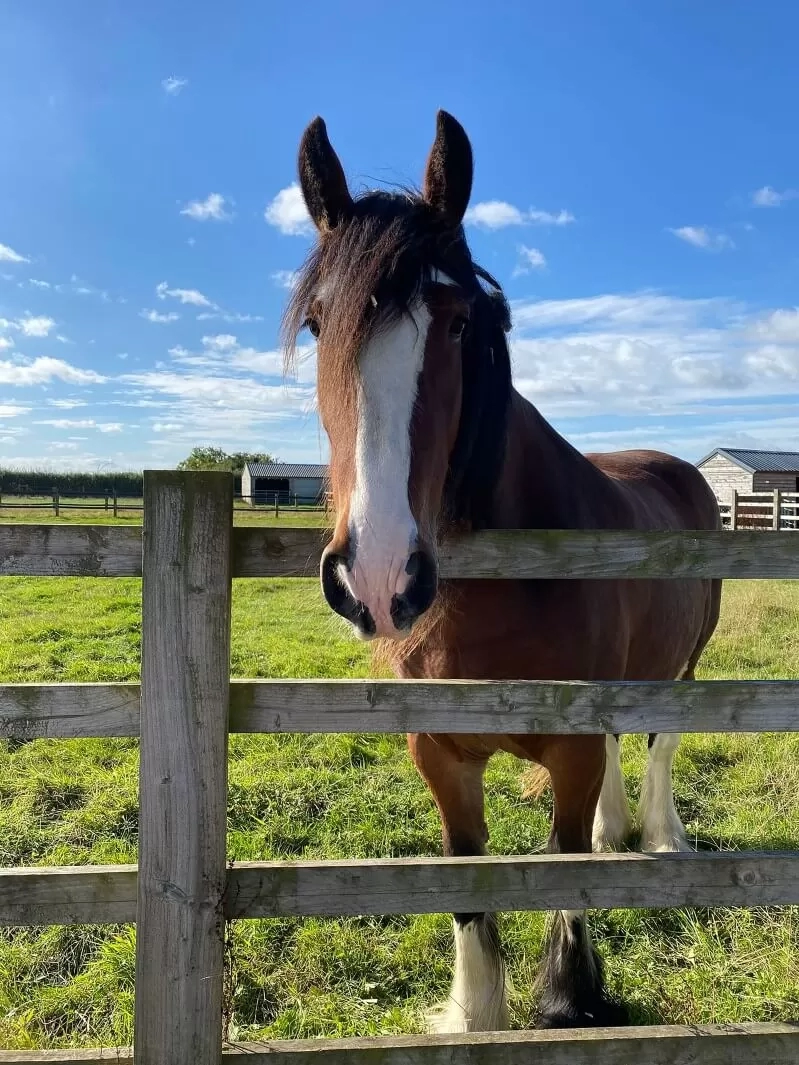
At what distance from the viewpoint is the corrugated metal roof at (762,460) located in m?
36.8

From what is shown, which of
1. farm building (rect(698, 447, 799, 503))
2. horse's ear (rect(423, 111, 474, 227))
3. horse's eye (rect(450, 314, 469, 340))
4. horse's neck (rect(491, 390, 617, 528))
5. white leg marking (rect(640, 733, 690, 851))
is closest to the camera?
horse's eye (rect(450, 314, 469, 340))

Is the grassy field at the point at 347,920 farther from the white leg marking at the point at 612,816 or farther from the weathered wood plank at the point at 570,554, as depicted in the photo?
the weathered wood plank at the point at 570,554

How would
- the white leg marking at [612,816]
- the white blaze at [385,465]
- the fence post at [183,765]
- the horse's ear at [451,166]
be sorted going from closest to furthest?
the white blaze at [385,465]
the fence post at [183,765]
the horse's ear at [451,166]
the white leg marking at [612,816]

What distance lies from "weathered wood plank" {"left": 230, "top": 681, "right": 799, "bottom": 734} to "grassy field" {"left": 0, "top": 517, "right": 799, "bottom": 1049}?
1.44 ft

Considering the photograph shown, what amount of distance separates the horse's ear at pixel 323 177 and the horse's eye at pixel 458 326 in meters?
0.52

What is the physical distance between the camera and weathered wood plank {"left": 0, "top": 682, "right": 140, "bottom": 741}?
1713 millimetres

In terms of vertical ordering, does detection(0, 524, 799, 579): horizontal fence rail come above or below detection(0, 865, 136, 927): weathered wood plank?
above

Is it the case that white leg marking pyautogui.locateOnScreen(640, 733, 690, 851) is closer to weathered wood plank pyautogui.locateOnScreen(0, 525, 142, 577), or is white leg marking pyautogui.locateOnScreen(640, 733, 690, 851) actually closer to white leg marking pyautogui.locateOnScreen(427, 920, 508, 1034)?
white leg marking pyautogui.locateOnScreen(427, 920, 508, 1034)

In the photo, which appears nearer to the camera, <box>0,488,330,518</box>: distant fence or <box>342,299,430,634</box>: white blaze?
<box>342,299,430,634</box>: white blaze

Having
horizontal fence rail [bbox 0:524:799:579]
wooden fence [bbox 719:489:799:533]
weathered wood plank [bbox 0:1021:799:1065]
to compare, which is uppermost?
wooden fence [bbox 719:489:799:533]

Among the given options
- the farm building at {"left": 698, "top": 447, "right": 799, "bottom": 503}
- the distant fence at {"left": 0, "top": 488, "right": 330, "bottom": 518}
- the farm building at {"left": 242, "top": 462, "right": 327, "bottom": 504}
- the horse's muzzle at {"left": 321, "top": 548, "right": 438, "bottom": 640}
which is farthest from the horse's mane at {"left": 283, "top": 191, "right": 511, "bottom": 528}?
the farm building at {"left": 242, "top": 462, "right": 327, "bottom": 504}

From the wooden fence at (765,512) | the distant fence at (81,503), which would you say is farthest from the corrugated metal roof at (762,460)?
the distant fence at (81,503)

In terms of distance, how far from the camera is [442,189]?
2.10m

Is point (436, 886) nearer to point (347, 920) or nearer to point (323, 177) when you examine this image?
point (347, 920)
